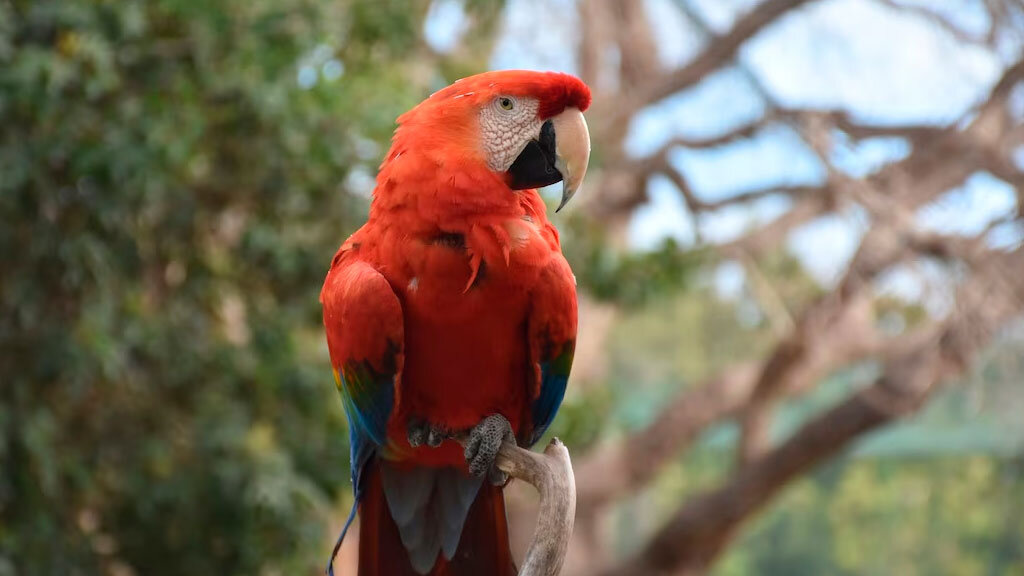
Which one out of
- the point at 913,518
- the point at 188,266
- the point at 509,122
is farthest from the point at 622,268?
the point at 913,518

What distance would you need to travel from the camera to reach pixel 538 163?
930 millimetres

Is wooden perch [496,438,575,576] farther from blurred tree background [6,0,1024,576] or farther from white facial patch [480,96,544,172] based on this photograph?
blurred tree background [6,0,1024,576]

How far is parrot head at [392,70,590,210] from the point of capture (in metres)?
0.91

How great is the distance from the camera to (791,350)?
364 cm

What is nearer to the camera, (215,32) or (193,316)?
(215,32)

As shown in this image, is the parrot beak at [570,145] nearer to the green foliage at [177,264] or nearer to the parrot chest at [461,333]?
the parrot chest at [461,333]

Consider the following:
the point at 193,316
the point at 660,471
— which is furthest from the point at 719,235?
the point at 193,316

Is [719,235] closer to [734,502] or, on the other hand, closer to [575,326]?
[734,502]

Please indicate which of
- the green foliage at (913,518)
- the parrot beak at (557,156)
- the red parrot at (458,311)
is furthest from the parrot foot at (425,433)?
the green foliage at (913,518)

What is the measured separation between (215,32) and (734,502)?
2.75 m

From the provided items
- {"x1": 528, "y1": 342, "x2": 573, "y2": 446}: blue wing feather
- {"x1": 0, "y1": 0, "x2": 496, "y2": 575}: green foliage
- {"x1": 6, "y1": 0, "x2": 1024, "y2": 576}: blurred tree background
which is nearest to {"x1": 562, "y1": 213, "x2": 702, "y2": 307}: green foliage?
{"x1": 6, "y1": 0, "x2": 1024, "y2": 576}: blurred tree background

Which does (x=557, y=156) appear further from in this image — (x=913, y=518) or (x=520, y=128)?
(x=913, y=518)

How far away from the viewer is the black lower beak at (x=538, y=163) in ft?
3.04

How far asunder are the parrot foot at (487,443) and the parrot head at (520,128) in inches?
9.4
